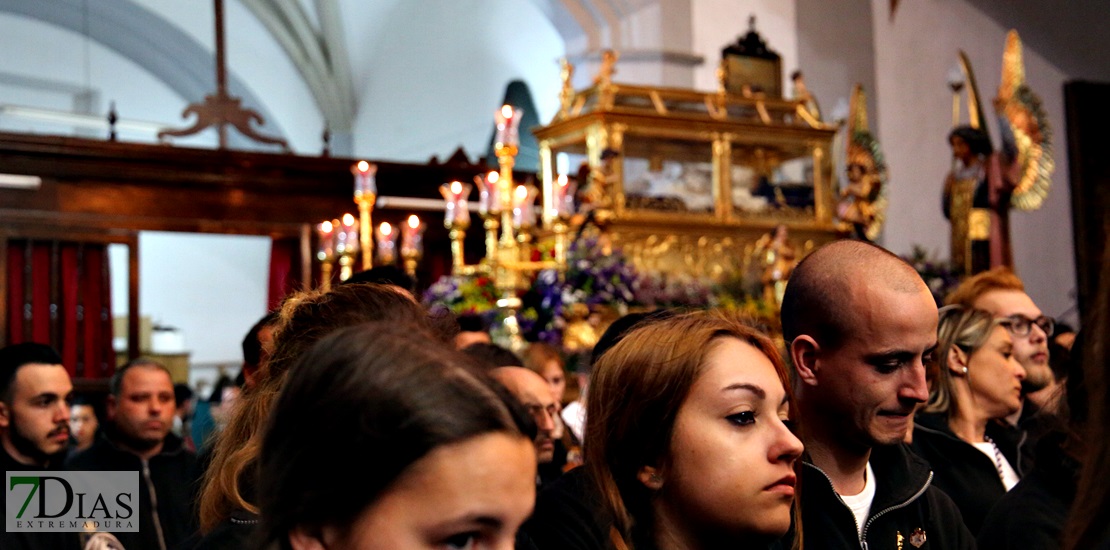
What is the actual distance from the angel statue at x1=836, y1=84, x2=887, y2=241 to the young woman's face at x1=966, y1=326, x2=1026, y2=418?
514 centimetres

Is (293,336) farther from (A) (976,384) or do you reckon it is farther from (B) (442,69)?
(B) (442,69)

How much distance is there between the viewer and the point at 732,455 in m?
2.24

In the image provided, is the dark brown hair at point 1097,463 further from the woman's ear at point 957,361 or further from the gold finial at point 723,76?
the gold finial at point 723,76

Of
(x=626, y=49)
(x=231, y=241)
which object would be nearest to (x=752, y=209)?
(x=626, y=49)

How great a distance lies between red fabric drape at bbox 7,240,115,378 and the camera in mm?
11258

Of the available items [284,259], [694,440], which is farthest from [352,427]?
[284,259]

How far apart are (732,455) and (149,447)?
3.48 metres

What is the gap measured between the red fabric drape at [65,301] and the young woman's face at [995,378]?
9.25 meters

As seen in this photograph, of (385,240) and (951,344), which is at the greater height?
(385,240)

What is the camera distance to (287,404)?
4.78 feet

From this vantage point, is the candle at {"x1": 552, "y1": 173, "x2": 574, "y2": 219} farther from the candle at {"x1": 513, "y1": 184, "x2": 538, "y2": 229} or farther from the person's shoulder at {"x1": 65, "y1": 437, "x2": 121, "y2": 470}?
the person's shoulder at {"x1": 65, "y1": 437, "x2": 121, "y2": 470}

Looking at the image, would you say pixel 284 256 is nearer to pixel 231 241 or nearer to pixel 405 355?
pixel 231 241

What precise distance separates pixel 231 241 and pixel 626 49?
8342 millimetres

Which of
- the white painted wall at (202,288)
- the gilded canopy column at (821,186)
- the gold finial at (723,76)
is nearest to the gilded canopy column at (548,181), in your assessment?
the gold finial at (723,76)
